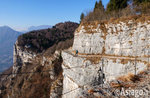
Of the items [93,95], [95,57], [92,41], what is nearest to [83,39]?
[92,41]

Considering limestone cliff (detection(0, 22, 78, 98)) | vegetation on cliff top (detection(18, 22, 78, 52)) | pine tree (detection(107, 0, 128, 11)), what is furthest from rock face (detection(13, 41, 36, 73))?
pine tree (detection(107, 0, 128, 11))

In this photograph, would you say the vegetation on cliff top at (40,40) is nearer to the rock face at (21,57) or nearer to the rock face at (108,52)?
the rock face at (21,57)

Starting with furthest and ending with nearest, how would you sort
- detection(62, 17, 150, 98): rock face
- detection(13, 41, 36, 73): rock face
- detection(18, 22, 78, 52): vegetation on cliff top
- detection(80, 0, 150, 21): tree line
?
detection(18, 22, 78, 52): vegetation on cliff top → detection(13, 41, 36, 73): rock face → detection(80, 0, 150, 21): tree line → detection(62, 17, 150, 98): rock face

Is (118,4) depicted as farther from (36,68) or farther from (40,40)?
(40,40)

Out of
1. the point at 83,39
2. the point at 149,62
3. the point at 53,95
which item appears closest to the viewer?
the point at 149,62

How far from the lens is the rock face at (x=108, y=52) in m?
11.5

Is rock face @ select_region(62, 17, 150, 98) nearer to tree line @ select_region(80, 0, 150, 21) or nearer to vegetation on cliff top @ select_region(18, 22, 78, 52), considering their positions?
tree line @ select_region(80, 0, 150, 21)

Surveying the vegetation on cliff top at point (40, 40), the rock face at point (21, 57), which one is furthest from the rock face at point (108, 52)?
the vegetation on cliff top at point (40, 40)

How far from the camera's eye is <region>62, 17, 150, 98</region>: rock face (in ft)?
37.6

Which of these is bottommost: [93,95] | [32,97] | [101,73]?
[32,97]

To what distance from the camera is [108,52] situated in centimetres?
1414

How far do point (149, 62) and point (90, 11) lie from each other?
1443 cm

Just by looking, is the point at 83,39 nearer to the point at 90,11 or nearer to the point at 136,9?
the point at 90,11

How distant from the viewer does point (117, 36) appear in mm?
13516
